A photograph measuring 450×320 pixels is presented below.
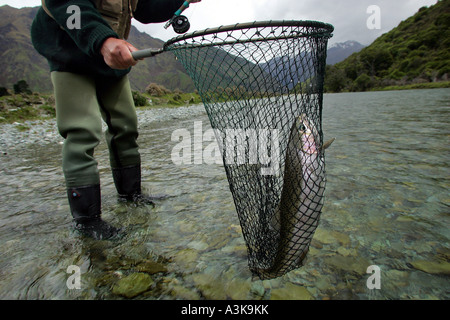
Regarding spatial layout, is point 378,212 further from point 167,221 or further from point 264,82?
point 167,221

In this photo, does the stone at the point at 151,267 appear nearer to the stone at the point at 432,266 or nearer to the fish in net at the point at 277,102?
the fish in net at the point at 277,102

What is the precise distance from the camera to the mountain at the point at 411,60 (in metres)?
50.8

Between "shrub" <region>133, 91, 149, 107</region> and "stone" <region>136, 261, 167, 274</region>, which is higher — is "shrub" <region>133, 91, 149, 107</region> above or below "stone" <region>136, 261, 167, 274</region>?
above

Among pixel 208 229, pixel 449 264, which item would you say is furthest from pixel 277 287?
pixel 449 264

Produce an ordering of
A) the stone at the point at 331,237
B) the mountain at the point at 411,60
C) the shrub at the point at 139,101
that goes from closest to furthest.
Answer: the stone at the point at 331,237 < the shrub at the point at 139,101 < the mountain at the point at 411,60

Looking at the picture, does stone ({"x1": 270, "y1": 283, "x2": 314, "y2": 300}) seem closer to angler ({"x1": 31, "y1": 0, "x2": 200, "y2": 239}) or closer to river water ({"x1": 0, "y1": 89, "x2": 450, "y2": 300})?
river water ({"x1": 0, "y1": 89, "x2": 450, "y2": 300})

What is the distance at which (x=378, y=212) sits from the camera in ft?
7.14

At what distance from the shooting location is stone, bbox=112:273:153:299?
1.41 m

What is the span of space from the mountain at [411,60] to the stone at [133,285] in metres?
48.4

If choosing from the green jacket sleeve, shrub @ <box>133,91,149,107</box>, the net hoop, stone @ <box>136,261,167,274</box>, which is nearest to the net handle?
the net hoop

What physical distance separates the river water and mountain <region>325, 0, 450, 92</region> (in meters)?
46.6

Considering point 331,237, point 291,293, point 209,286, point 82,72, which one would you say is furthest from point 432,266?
point 82,72

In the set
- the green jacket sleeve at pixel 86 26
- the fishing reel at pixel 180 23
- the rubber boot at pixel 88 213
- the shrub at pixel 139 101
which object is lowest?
the rubber boot at pixel 88 213

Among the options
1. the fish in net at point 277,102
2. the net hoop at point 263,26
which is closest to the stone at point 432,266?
the fish in net at point 277,102
